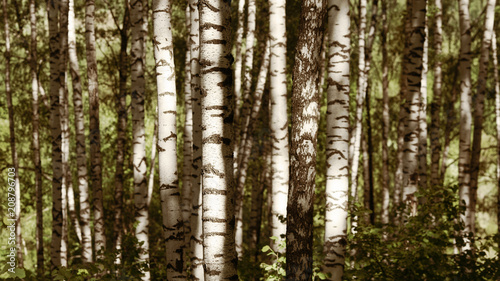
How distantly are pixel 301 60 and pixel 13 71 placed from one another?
616 inches

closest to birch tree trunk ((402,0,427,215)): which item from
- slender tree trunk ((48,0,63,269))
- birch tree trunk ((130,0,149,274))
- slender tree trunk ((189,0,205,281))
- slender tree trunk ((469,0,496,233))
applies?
slender tree trunk ((469,0,496,233))

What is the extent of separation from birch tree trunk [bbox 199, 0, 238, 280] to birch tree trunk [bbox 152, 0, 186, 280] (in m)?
1.40

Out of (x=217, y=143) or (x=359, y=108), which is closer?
(x=217, y=143)

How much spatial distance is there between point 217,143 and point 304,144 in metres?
1.13

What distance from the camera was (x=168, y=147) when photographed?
469 cm

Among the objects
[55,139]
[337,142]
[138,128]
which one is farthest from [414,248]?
[55,139]

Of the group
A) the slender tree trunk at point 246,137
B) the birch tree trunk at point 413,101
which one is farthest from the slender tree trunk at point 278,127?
the slender tree trunk at point 246,137

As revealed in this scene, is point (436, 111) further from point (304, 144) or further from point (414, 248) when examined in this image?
point (304, 144)

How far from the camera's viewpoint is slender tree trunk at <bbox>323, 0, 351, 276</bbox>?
4590 millimetres

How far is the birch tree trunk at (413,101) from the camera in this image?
6.52 meters

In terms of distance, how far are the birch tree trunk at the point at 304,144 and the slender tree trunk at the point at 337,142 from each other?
54 centimetres

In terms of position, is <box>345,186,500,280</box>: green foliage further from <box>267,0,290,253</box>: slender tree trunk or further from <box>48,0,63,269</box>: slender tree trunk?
<box>48,0,63,269</box>: slender tree trunk

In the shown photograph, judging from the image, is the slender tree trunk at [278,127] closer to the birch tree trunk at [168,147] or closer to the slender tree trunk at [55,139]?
the birch tree trunk at [168,147]

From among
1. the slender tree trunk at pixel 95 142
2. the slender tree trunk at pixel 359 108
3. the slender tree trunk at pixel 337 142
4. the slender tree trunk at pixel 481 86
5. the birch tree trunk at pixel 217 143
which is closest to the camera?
the birch tree trunk at pixel 217 143
